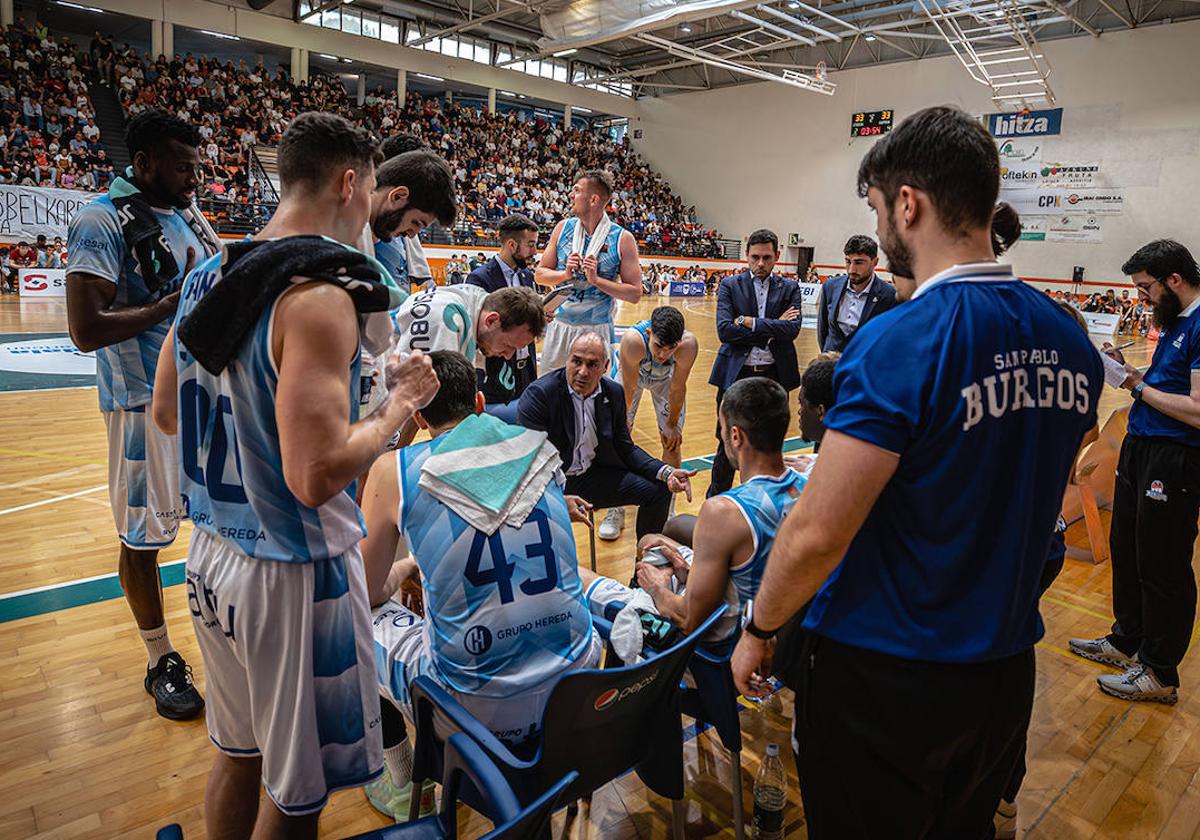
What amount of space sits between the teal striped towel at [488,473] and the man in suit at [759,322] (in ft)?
10.5

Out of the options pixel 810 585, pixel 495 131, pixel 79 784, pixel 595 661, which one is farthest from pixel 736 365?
pixel 495 131

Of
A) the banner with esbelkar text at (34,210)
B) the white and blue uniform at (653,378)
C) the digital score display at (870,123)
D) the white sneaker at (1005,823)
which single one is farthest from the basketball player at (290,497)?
the digital score display at (870,123)

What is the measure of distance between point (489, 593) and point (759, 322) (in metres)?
3.65

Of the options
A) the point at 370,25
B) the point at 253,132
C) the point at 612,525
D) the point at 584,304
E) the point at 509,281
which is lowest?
the point at 612,525

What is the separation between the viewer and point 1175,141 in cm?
2145

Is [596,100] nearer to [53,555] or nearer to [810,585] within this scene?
[53,555]

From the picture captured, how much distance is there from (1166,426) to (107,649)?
485 cm

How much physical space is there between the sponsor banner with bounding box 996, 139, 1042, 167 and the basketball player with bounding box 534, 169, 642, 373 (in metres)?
24.3

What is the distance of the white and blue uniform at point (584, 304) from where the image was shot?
5031 millimetres

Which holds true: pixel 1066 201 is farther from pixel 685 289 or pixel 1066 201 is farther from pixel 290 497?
pixel 290 497

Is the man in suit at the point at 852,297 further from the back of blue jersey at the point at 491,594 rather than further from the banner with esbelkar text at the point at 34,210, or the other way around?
the banner with esbelkar text at the point at 34,210

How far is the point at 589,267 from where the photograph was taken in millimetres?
4844

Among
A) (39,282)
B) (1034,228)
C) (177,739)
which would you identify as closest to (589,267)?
(177,739)

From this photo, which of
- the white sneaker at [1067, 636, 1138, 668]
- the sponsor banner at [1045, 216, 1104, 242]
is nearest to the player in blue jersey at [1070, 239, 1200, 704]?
the white sneaker at [1067, 636, 1138, 668]
